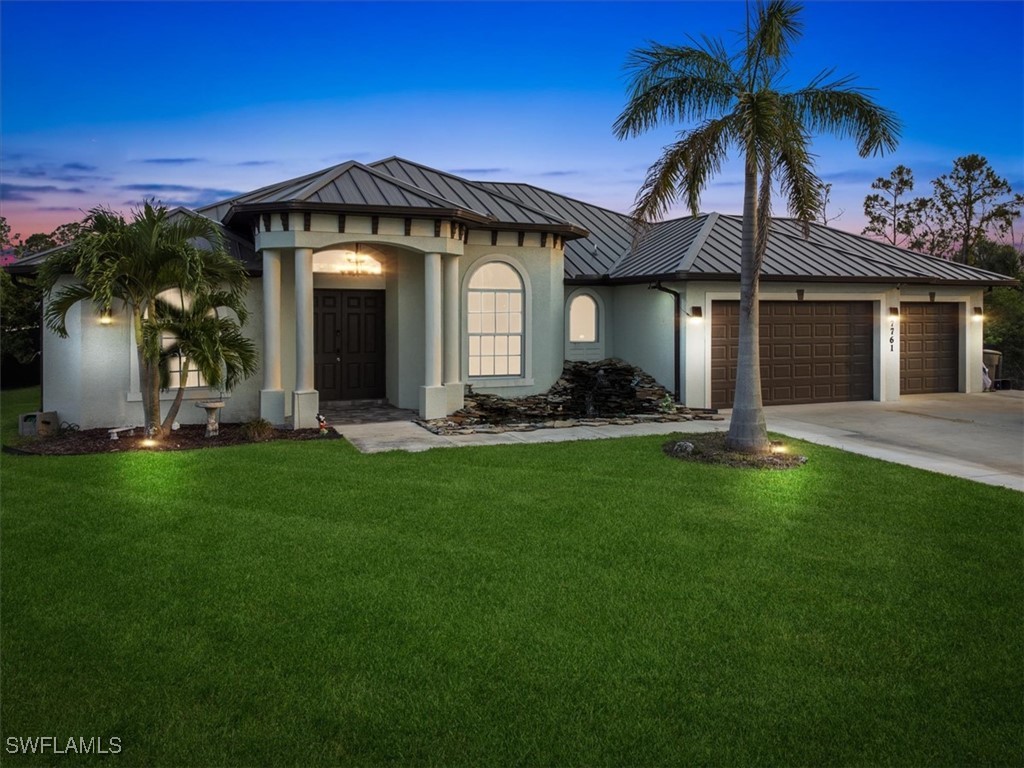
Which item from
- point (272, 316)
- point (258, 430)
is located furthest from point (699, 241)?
point (258, 430)

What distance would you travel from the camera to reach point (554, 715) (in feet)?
11.9

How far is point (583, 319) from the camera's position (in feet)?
56.0

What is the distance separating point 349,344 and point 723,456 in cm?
890

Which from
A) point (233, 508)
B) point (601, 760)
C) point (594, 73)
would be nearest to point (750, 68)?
point (594, 73)

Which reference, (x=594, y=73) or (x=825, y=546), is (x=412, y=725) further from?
(x=594, y=73)

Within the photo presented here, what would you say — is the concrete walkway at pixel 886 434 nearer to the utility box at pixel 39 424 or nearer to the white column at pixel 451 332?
the white column at pixel 451 332

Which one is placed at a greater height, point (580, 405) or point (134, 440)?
point (580, 405)

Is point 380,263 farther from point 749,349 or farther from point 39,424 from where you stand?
point 749,349

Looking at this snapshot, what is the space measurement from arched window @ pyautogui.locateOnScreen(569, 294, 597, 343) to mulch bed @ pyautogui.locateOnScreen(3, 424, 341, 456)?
6849mm

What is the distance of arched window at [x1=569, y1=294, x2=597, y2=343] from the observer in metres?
16.9

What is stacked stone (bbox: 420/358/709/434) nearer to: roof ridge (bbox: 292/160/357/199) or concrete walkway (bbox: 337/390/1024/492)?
concrete walkway (bbox: 337/390/1024/492)

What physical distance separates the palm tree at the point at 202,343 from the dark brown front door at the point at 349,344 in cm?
359

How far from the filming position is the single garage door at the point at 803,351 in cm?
1550

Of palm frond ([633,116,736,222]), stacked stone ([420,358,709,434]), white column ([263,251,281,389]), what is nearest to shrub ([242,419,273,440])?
white column ([263,251,281,389])
